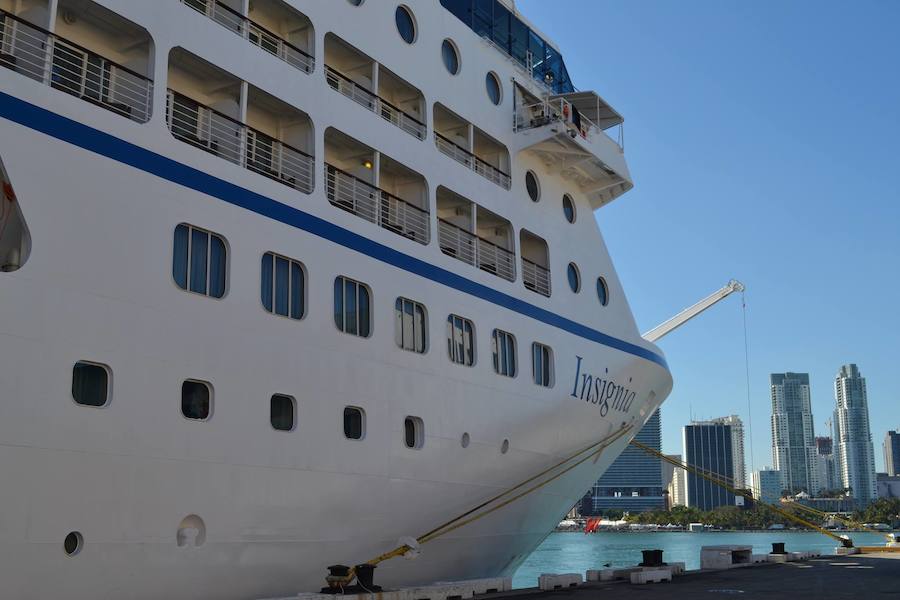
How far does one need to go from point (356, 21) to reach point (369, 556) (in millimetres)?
7499

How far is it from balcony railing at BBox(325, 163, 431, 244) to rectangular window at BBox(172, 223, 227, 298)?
2.39 meters

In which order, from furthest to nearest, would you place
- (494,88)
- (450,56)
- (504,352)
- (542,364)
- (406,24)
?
(494,88)
(542,364)
(450,56)
(504,352)
(406,24)

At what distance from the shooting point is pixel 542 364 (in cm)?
1633

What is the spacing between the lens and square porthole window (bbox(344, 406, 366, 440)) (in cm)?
1185

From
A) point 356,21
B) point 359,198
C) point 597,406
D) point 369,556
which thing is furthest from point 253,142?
point 597,406

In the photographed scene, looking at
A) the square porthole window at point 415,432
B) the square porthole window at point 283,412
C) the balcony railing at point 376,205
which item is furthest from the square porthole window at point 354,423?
Result: the balcony railing at point 376,205

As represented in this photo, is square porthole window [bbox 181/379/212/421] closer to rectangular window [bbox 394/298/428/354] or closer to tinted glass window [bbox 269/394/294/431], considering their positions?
tinted glass window [bbox 269/394/294/431]

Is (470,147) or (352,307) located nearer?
(352,307)

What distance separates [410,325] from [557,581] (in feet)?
17.5

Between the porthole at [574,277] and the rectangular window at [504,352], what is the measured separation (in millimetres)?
3066

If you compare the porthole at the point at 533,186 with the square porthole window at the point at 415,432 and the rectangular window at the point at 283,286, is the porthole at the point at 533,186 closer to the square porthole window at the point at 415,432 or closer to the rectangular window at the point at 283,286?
the square porthole window at the point at 415,432

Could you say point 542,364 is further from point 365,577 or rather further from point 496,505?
point 365,577

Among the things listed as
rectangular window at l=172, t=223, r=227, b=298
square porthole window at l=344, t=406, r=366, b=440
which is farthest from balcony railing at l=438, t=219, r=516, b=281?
rectangular window at l=172, t=223, r=227, b=298

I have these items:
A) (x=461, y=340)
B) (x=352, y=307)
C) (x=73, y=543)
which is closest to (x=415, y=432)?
(x=461, y=340)
